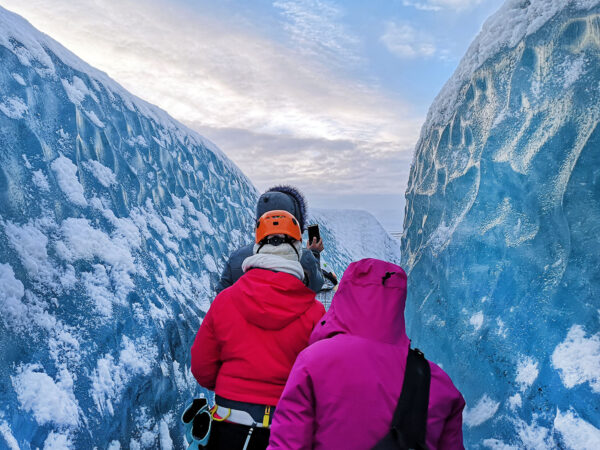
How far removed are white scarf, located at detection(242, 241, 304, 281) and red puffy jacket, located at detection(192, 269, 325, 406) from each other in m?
0.04

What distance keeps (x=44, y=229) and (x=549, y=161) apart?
3.66 m

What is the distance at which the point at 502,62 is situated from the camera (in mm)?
2918

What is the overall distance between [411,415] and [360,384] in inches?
6.2

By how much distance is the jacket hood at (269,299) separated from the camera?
155 cm

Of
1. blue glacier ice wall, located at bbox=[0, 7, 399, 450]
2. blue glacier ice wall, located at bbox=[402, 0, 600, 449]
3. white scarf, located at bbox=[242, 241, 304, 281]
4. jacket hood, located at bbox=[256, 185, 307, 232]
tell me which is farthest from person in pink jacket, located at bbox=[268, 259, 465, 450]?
blue glacier ice wall, located at bbox=[0, 7, 399, 450]

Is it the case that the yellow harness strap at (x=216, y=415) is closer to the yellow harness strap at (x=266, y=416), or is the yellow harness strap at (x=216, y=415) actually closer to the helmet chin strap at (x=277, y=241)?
the yellow harness strap at (x=266, y=416)

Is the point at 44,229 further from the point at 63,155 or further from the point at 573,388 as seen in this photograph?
the point at 573,388

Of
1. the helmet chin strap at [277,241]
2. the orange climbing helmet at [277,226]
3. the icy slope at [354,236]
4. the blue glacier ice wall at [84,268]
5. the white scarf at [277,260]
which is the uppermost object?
the orange climbing helmet at [277,226]

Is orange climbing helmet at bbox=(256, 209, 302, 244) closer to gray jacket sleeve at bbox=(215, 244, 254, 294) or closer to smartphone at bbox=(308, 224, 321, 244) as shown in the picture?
gray jacket sleeve at bbox=(215, 244, 254, 294)

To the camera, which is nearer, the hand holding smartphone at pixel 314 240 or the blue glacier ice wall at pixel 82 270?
the blue glacier ice wall at pixel 82 270

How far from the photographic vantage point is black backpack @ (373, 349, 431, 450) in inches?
41.1

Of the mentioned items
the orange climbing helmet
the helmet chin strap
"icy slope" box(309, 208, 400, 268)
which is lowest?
"icy slope" box(309, 208, 400, 268)

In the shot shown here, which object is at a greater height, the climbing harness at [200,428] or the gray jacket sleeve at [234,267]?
the gray jacket sleeve at [234,267]

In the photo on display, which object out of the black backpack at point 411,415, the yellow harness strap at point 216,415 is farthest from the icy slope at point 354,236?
the black backpack at point 411,415
